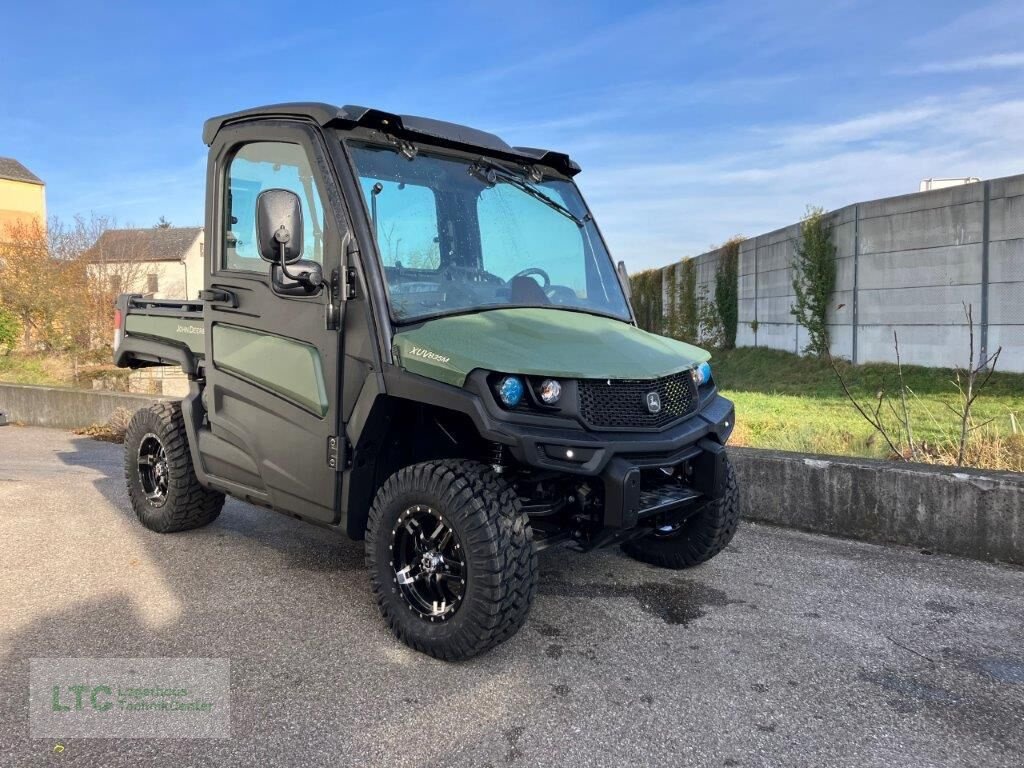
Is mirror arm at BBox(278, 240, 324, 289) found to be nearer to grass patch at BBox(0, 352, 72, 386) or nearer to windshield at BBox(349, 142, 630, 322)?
windshield at BBox(349, 142, 630, 322)

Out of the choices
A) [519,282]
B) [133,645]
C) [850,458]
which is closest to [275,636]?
[133,645]

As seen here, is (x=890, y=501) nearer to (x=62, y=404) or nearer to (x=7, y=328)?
(x=62, y=404)

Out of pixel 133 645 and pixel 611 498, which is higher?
pixel 611 498

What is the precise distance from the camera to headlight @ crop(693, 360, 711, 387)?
398 centimetres

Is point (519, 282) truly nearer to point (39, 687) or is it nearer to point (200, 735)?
point (200, 735)

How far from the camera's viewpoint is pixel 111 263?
886 inches

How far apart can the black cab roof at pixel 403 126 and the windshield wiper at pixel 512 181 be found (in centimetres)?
9

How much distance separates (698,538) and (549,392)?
1.59m

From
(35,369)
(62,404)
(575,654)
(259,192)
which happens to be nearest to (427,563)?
(575,654)

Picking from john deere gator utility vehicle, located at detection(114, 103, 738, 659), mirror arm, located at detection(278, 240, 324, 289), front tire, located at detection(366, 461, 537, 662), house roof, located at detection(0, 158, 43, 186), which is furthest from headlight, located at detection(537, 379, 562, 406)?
house roof, located at detection(0, 158, 43, 186)

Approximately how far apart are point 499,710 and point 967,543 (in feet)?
11.2

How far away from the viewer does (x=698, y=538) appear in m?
4.38

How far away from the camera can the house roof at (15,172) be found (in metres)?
46.8

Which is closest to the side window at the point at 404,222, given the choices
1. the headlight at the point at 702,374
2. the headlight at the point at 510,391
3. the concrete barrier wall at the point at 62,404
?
the headlight at the point at 510,391
